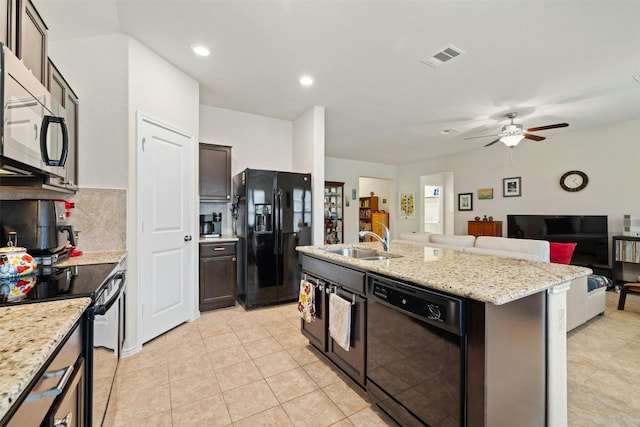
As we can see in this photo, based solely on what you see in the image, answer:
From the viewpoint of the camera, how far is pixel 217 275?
11.3 ft

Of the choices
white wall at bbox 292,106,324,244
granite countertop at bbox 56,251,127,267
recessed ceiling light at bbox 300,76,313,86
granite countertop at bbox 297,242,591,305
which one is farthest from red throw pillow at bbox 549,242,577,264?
granite countertop at bbox 56,251,127,267

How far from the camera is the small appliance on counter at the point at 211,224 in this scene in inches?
150

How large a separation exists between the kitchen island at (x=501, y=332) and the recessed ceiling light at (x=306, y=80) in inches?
94.5

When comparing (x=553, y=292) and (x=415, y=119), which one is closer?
(x=553, y=292)

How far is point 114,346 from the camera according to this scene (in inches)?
59.2

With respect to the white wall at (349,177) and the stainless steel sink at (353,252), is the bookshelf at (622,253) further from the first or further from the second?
the white wall at (349,177)

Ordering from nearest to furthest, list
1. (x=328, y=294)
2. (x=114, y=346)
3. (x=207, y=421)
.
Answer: (x=114, y=346) → (x=207, y=421) → (x=328, y=294)

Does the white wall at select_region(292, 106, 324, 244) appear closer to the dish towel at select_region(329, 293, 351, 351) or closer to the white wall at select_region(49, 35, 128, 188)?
the dish towel at select_region(329, 293, 351, 351)

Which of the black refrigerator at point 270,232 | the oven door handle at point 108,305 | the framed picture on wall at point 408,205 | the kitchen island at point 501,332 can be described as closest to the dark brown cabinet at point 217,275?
the black refrigerator at point 270,232

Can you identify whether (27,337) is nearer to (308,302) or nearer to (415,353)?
(415,353)

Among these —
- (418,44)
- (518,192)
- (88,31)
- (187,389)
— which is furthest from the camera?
(518,192)

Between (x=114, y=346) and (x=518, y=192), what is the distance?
6915mm

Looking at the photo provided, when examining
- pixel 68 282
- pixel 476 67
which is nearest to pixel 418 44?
pixel 476 67

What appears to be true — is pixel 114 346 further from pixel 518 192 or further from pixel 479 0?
pixel 518 192
